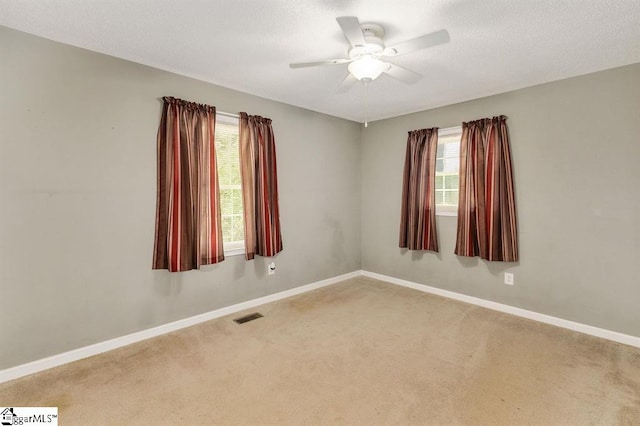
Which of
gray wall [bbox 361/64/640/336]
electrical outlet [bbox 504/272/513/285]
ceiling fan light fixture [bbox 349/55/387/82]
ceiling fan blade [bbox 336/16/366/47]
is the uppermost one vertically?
ceiling fan blade [bbox 336/16/366/47]

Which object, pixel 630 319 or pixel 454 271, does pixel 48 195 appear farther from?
pixel 630 319

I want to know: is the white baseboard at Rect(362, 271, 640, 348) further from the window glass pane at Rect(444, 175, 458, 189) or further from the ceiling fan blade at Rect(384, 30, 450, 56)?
the ceiling fan blade at Rect(384, 30, 450, 56)

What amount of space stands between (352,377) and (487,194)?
248cm

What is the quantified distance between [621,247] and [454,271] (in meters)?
1.55

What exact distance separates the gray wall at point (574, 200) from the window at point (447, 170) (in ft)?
0.57

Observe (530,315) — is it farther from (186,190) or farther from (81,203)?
(81,203)

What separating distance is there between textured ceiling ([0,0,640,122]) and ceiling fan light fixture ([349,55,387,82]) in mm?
236

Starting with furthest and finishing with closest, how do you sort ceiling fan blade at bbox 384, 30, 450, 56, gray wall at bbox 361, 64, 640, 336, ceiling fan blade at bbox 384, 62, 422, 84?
gray wall at bbox 361, 64, 640, 336
ceiling fan blade at bbox 384, 62, 422, 84
ceiling fan blade at bbox 384, 30, 450, 56

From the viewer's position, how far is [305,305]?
3602 millimetres

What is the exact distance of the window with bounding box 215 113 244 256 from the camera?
3.29 meters

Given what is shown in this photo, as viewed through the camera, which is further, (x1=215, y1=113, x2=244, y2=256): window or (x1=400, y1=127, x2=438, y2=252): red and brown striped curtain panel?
(x1=400, y1=127, x2=438, y2=252): red and brown striped curtain panel

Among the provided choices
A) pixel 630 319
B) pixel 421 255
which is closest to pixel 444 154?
pixel 421 255

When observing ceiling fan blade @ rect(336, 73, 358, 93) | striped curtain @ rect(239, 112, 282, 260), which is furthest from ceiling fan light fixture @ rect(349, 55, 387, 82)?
striped curtain @ rect(239, 112, 282, 260)

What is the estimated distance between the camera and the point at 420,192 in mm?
3992
